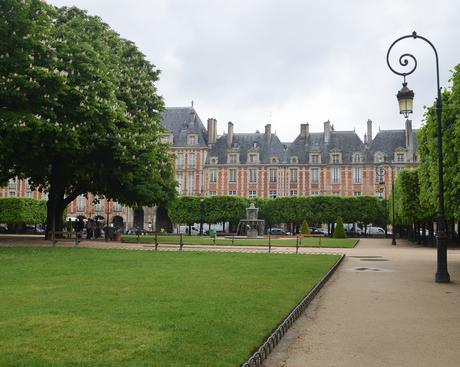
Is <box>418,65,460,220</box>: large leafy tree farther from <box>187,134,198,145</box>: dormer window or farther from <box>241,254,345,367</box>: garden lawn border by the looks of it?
<box>187,134,198,145</box>: dormer window

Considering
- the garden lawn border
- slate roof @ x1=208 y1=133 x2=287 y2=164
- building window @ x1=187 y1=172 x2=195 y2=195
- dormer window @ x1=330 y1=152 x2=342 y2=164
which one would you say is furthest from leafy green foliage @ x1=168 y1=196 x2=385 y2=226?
the garden lawn border

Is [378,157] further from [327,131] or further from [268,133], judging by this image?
[268,133]

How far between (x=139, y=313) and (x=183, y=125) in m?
68.3

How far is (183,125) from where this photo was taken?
74.6 metres

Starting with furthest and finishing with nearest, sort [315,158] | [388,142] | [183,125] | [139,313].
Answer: [183,125], [388,142], [315,158], [139,313]

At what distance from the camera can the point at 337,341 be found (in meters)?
6.58

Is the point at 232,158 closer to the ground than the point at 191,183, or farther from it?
farther from it

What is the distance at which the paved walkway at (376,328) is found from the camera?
226 inches

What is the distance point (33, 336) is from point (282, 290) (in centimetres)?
527

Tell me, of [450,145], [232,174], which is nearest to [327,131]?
[232,174]

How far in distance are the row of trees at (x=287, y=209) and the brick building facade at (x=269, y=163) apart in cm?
1153

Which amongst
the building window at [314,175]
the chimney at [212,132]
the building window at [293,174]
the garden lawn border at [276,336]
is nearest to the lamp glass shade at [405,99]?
the garden lawn border at [276,336]

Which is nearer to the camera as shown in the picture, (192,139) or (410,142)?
(410,142)

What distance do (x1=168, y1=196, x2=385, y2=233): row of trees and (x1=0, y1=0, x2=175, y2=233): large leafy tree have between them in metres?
28.1
